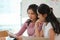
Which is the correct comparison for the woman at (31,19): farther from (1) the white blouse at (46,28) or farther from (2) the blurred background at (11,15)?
(2) the blurred background at (11,15)

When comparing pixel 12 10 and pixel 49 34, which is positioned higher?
pixel 12 10

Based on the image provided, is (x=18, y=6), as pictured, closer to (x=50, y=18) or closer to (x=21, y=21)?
(x=21, y=21)

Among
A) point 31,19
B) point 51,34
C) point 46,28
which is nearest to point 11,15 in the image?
point 31,19

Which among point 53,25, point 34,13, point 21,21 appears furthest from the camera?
point 21,21

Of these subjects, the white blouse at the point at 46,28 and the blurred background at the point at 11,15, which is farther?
the blurred background at the point at 11,15

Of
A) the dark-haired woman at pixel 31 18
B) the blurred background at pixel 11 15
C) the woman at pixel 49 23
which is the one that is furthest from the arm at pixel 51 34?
the blurred background at pixel 11 15

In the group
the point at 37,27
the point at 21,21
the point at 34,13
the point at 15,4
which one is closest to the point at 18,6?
the point at 15,4

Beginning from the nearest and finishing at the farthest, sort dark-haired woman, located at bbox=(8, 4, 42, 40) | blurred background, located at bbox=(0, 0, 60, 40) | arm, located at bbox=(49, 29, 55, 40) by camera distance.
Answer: arm, located at bbox=(49, 29, 55, 40), dark-haired woman, located at bbox=(8, 4, 42, 40), blurred background, located at bbox=(0, 0, 60, 40)

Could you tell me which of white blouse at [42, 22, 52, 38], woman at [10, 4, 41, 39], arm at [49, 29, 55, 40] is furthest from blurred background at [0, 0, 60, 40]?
arm at [49, 29, 55, 40]

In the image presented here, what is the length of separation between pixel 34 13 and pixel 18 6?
814 mm

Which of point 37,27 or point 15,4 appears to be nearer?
point 37,27

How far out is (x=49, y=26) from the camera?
1.93 metres

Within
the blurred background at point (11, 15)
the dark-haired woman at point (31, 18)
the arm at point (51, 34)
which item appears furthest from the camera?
the blurred background at point (11, 15)

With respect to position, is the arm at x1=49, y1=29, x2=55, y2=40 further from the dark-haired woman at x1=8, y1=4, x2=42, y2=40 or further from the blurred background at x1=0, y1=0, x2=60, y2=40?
the blurred background at x1=0, y1=0, x2=60, y2=40
